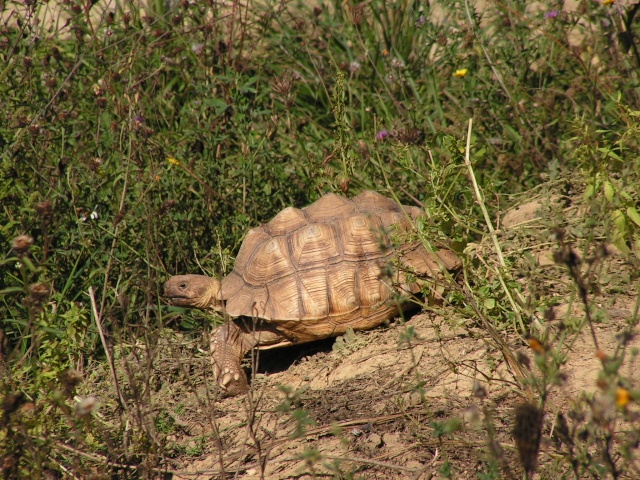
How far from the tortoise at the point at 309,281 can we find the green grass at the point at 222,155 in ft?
0.68

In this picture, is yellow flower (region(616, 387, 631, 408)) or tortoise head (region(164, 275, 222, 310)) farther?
tortoise head (region(164, 275, 222, 310))

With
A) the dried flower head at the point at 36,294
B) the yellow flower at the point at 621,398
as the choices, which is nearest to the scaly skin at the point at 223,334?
the dried flower head at the point at 36,294

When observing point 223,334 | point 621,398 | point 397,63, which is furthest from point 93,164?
point 621,398

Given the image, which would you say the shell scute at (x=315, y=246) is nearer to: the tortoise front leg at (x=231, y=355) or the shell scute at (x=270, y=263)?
the shell scute at (x=270, y=263)

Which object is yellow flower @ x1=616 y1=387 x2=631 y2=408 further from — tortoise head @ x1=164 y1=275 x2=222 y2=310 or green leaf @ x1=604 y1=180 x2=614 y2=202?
tortoise head @ x1=164 y1=275 x2=222 y2=310

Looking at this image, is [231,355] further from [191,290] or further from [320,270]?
[320,270]

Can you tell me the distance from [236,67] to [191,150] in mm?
663

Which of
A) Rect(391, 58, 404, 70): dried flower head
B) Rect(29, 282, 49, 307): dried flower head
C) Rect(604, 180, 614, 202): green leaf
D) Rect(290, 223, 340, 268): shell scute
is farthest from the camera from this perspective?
Rect(391, 58, 404, 70): dried flower head

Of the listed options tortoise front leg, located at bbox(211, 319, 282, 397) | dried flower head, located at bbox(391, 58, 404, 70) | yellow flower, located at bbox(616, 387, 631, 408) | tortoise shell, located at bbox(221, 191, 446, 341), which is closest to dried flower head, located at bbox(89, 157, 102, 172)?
tortoise shell, located at bbox(221, 191, 446, 341)

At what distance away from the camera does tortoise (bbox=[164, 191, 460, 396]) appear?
13.4 ft

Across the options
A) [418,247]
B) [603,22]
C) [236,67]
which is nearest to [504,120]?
[603,22]

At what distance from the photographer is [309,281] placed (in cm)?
413

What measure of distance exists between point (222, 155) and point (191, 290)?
1293mm

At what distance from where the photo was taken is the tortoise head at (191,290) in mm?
4328
